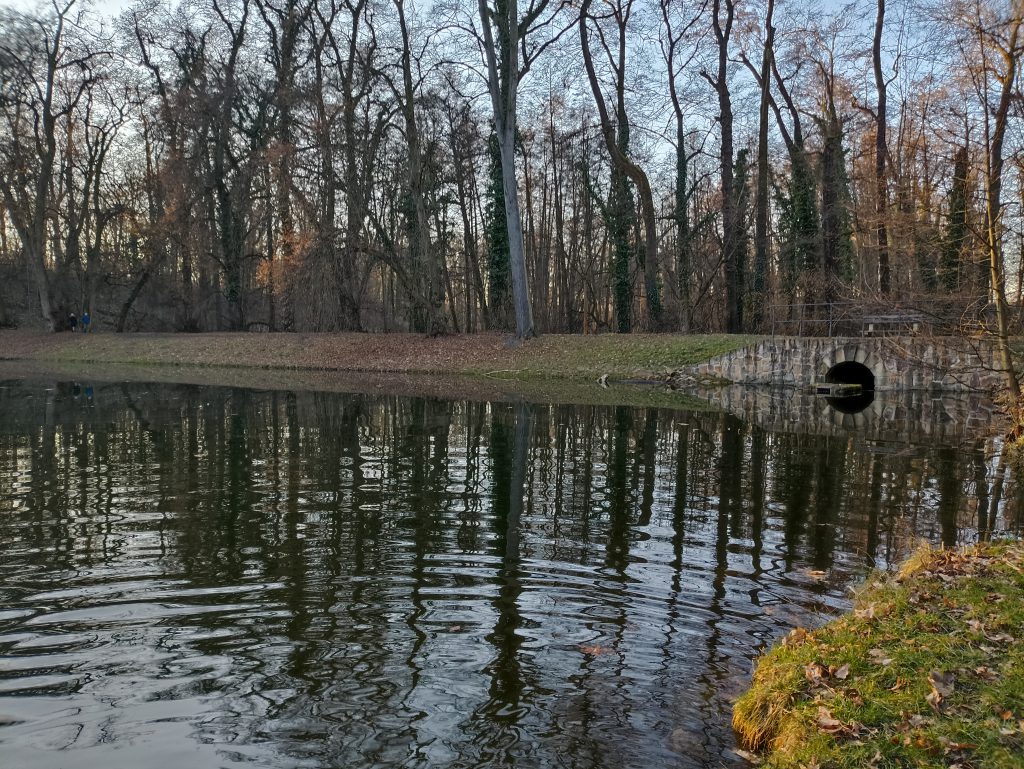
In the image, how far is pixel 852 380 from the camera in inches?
1038

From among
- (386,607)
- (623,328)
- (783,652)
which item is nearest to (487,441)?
(386,607)

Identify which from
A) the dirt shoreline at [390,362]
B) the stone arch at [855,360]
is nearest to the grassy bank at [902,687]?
the dirt shoreline at [390,362]

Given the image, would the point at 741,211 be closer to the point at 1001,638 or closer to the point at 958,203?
the point at 958,203

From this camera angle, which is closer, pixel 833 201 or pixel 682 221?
pixel 833 201

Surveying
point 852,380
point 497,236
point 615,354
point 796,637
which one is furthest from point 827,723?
point 497,236

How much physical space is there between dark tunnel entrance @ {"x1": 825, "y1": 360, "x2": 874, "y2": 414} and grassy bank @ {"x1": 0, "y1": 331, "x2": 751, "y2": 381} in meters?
3.22

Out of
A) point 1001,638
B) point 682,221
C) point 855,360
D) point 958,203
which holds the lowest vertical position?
point 1001,638

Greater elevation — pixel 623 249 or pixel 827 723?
pixel 623 249

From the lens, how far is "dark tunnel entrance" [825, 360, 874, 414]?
816 inches

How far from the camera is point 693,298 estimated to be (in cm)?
3706

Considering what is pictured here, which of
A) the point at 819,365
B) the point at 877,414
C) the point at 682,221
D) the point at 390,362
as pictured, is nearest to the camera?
the point at 877,414

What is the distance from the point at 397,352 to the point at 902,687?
29394 millimetres

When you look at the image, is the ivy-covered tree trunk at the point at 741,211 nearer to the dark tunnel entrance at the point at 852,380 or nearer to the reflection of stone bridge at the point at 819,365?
the dark tunnel entrance at the point at 852,380

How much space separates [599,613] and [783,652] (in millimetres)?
1391
